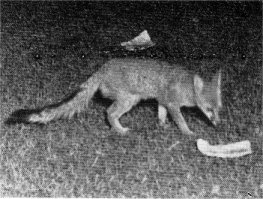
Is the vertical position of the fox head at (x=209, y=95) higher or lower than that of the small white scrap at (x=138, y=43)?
lower

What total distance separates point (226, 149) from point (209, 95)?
36 centimetres

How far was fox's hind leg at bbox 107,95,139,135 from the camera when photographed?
2586mm

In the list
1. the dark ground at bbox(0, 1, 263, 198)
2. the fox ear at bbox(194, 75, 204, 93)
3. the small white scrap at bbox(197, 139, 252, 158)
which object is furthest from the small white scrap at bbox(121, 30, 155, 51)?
the small white scrap at bbox(197, 139, 252, 158)

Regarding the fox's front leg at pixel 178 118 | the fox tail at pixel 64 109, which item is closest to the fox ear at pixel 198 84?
the fox's front leg at pixel 178 118

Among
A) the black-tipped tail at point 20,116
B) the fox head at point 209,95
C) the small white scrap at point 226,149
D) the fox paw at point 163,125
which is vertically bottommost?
the small white scrap at point 226,149

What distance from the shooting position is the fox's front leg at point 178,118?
2.61 m

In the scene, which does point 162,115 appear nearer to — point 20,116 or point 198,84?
point 198,84

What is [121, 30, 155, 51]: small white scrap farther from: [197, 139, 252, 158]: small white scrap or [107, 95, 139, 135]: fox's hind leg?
[197, 139, 252, 158]: small white scrap

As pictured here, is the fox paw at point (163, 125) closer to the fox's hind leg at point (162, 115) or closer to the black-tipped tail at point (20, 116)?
the fox's hind leg at point (162, 115)

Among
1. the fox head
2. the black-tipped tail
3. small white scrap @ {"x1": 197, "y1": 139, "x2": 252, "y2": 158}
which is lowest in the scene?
small white scrap @ {"x1": 197, "y1": 139, "x2": 252, "y2": 158}

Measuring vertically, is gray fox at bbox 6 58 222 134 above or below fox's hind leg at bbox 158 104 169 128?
above

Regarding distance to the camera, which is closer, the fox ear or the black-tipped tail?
the black-tipped tail

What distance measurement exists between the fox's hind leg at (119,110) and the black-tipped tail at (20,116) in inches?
17.8

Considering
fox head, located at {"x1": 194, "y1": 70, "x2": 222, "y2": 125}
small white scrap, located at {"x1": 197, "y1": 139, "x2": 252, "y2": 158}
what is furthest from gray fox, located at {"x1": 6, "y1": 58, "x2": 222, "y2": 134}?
small white scrap, located at {"x1": 197, "y1": 139, "x2": 252, "y2": 158}
